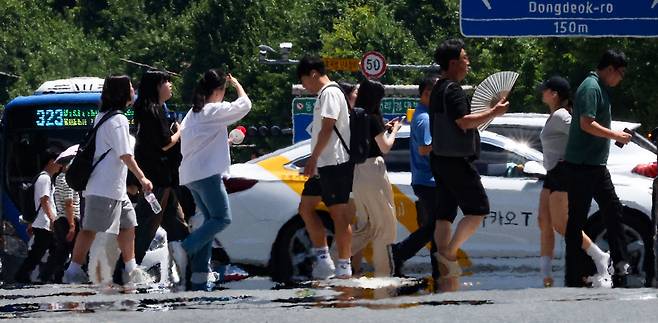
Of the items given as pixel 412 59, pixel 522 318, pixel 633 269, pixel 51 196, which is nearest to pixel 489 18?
pixel 633 269

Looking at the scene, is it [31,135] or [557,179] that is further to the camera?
[31,135]

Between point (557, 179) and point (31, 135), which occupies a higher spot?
point (31, 135)

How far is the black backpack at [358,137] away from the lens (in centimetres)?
1290

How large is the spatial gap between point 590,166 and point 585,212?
320 millimetres

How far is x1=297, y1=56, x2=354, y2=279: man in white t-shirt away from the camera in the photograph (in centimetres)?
1270

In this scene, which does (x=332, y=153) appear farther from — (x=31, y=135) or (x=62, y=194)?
(x=31, y=135)

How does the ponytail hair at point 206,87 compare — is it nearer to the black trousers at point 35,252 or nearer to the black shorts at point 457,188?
the black shorts at point 457,188

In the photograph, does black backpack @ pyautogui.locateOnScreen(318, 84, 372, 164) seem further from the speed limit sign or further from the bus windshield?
the speed limit sign

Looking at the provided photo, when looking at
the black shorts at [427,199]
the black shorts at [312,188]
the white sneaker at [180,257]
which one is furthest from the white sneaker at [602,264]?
the white sneaker at [180,257]

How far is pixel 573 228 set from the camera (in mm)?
12586

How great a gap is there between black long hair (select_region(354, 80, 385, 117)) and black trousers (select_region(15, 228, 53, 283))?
451 cm

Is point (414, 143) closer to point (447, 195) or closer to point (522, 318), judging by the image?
point (447, 195)

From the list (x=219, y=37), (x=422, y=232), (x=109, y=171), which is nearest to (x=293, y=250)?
(x=422, y=232)

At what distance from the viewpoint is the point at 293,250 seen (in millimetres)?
14812
